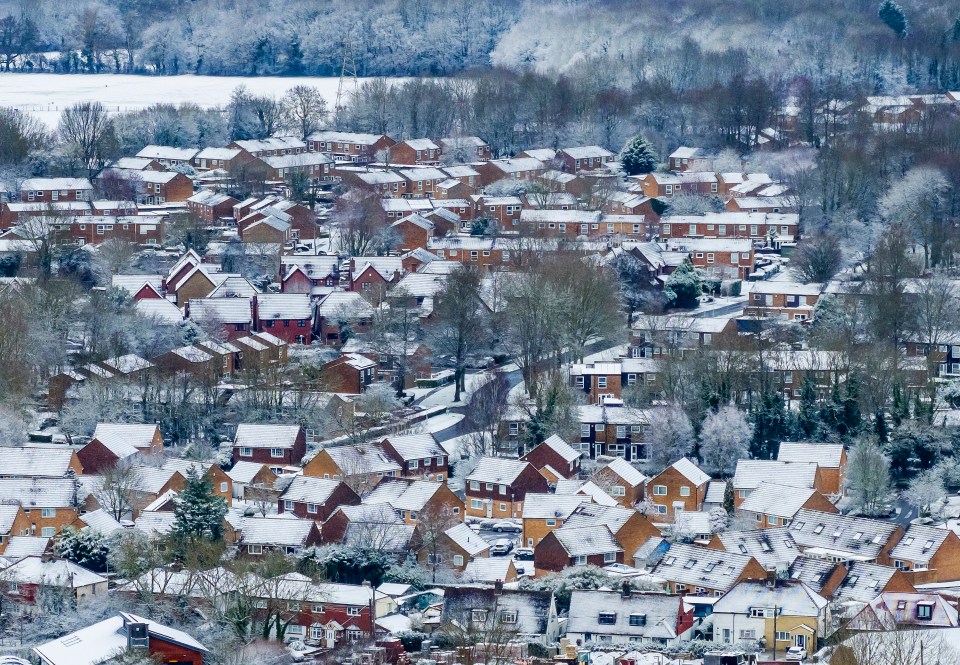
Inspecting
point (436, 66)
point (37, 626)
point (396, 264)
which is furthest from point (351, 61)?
point (37, 626)

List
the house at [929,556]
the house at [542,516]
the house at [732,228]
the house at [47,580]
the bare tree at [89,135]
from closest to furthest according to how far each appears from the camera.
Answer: the house at [47,580] → the house at [929,556] → the house at [542,516] → the house at [732,228] → the bare tree at [89,135]

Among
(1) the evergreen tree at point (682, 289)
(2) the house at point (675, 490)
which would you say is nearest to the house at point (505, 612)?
(2) the house at point (675, 490)

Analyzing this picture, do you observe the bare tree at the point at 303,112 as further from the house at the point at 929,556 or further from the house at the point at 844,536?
the house at the point at 929,556

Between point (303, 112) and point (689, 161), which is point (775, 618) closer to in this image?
point (689, 161)

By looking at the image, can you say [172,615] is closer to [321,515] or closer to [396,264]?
[321,515]

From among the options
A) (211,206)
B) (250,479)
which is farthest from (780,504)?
(211,206)

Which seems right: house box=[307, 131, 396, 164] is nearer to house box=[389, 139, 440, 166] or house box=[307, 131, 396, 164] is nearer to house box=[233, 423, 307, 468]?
house box=[389, 139, 440, 166]
